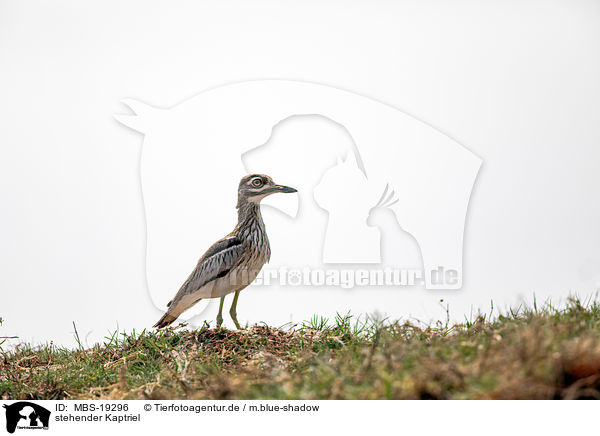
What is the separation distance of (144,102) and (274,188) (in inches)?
79.1

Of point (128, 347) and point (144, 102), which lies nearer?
point (128, 347)

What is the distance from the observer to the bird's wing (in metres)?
4.73

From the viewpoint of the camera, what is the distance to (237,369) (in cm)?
381

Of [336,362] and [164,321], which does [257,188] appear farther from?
[336,362]

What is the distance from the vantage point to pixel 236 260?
187 inches

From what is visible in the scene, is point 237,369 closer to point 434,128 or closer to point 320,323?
point 320,323
